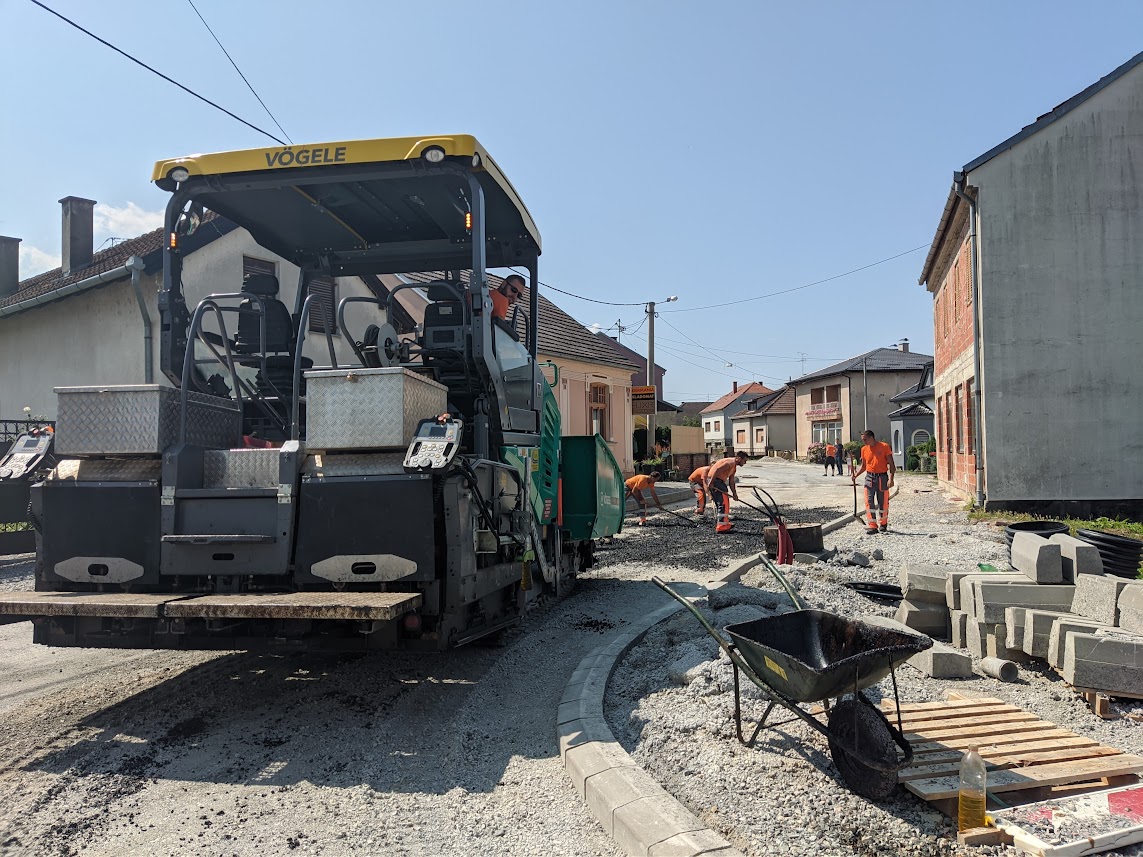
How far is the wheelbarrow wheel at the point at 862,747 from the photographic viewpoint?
3.19m

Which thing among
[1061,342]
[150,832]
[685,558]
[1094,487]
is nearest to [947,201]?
[1061,342]

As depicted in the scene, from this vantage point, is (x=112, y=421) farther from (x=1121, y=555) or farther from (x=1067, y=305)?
(x=1067, y=305)

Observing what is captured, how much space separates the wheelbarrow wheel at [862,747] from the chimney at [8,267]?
21.4m

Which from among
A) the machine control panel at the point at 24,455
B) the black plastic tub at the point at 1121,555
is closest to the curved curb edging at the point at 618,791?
the machine control panel at the point at 24,455

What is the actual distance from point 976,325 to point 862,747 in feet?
47.9

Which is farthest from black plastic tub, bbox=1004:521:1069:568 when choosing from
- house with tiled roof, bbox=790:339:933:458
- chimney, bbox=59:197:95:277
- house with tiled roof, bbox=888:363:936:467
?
house with tiled roof, bbox=790:339:933:458

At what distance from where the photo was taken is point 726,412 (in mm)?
90125

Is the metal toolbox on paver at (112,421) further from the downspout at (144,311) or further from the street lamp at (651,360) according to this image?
the street lamp at (651,360)

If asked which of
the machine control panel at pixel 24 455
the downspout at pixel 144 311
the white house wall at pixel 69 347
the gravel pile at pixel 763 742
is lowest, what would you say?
the gravel pile at pixel 763 742

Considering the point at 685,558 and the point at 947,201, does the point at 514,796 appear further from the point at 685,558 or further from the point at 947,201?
the point at 947,201

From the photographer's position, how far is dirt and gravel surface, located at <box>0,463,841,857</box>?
3.21 meters

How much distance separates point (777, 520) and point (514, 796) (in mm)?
→ 5896

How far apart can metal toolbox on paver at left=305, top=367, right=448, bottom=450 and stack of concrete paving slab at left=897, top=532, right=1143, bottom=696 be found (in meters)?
4.13

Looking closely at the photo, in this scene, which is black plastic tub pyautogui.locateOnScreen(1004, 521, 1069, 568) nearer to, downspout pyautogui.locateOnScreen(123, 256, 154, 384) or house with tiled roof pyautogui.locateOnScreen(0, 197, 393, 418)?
downspout pyautogui.locateOnScreen(123, 256, 154, 384)
